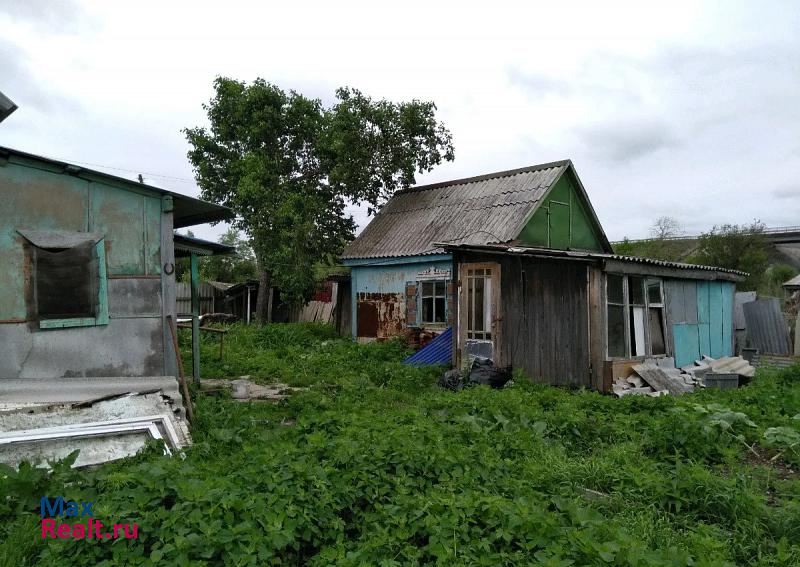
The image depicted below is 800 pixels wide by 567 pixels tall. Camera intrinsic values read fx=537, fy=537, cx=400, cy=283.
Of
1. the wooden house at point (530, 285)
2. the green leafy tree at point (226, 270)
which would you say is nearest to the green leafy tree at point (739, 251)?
the wooden house at point (530, 285)

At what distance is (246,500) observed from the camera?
3396 mm

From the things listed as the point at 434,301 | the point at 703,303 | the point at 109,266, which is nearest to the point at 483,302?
the point at 434,301

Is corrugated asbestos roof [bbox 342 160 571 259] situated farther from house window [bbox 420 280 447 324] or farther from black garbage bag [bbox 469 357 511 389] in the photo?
black garbage bag [bbox 469 357 511 389]

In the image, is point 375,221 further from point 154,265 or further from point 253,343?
point 154,265

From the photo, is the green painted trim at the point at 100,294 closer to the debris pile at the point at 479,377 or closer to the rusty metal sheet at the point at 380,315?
the debris pile at the point at 479,377

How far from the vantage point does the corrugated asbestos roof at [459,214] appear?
14.0 m

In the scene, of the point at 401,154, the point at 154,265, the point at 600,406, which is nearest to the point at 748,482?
the point at 600,406

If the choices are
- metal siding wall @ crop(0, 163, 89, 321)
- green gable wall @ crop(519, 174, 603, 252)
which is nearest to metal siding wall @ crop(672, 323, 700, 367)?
green gable wall @ crop(519, 174, 603, 252)

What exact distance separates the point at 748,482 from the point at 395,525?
318 centimetres

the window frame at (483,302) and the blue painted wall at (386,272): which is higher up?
the blue painted wall at (386,272)

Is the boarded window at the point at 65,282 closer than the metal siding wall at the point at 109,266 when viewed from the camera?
No

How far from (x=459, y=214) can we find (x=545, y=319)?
6.10 metres

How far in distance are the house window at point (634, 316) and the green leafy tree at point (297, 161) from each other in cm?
1024

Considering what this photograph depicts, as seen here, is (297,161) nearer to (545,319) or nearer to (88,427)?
(545,319)
